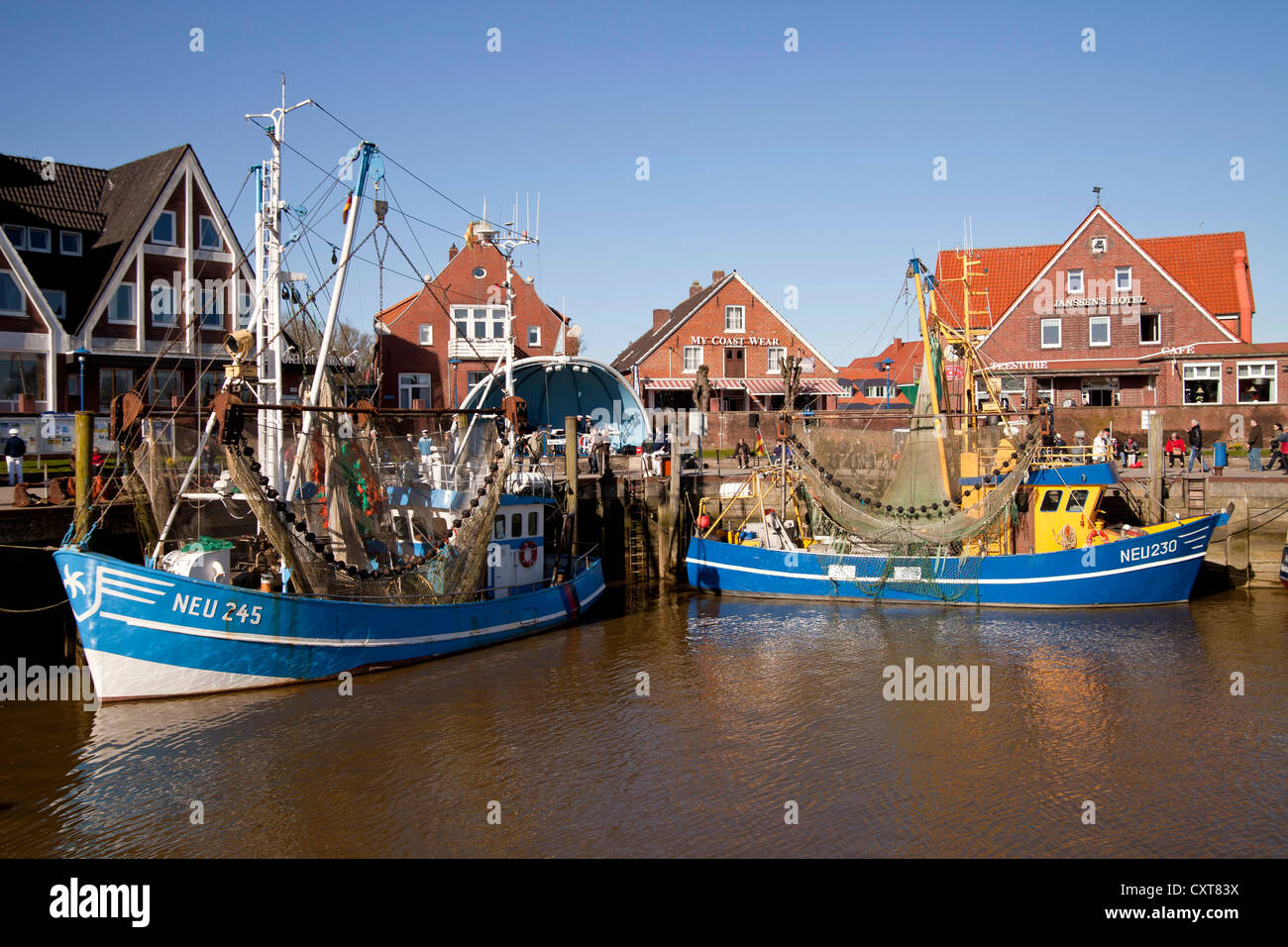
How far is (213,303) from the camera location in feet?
107

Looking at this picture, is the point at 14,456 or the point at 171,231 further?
the point at 171,231

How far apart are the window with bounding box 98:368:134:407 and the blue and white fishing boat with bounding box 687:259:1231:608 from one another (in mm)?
18658

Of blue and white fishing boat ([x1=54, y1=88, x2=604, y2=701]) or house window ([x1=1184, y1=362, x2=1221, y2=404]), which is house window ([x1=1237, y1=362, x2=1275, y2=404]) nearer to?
house window ([x1=1184, y1=362, x2=1221, y2=404])

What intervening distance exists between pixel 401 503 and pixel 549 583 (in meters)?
5.22

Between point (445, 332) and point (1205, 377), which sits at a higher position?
point (445, 332)

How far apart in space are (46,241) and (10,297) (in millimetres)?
4051

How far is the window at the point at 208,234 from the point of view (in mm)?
32875

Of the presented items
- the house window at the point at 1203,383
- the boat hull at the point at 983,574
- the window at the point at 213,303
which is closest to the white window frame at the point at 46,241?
the window at the point at 213,303

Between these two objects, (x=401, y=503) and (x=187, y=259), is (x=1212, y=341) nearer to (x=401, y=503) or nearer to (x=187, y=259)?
(x=401, y=503)

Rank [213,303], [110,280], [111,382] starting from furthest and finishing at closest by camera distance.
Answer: [213,303] → [110,280] → [111,382]

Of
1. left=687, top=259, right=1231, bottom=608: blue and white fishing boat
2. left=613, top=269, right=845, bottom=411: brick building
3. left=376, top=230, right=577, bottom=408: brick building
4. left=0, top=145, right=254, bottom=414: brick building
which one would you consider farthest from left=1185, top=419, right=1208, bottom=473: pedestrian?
left=0, top=145, right=254, bottom=414: brick building

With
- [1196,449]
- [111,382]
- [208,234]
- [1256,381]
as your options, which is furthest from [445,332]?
[1256,381]

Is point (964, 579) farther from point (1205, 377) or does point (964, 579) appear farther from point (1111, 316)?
point (1111, 316)

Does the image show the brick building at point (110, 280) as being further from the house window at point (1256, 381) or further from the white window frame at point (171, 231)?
the house window at point (1256, 381)
